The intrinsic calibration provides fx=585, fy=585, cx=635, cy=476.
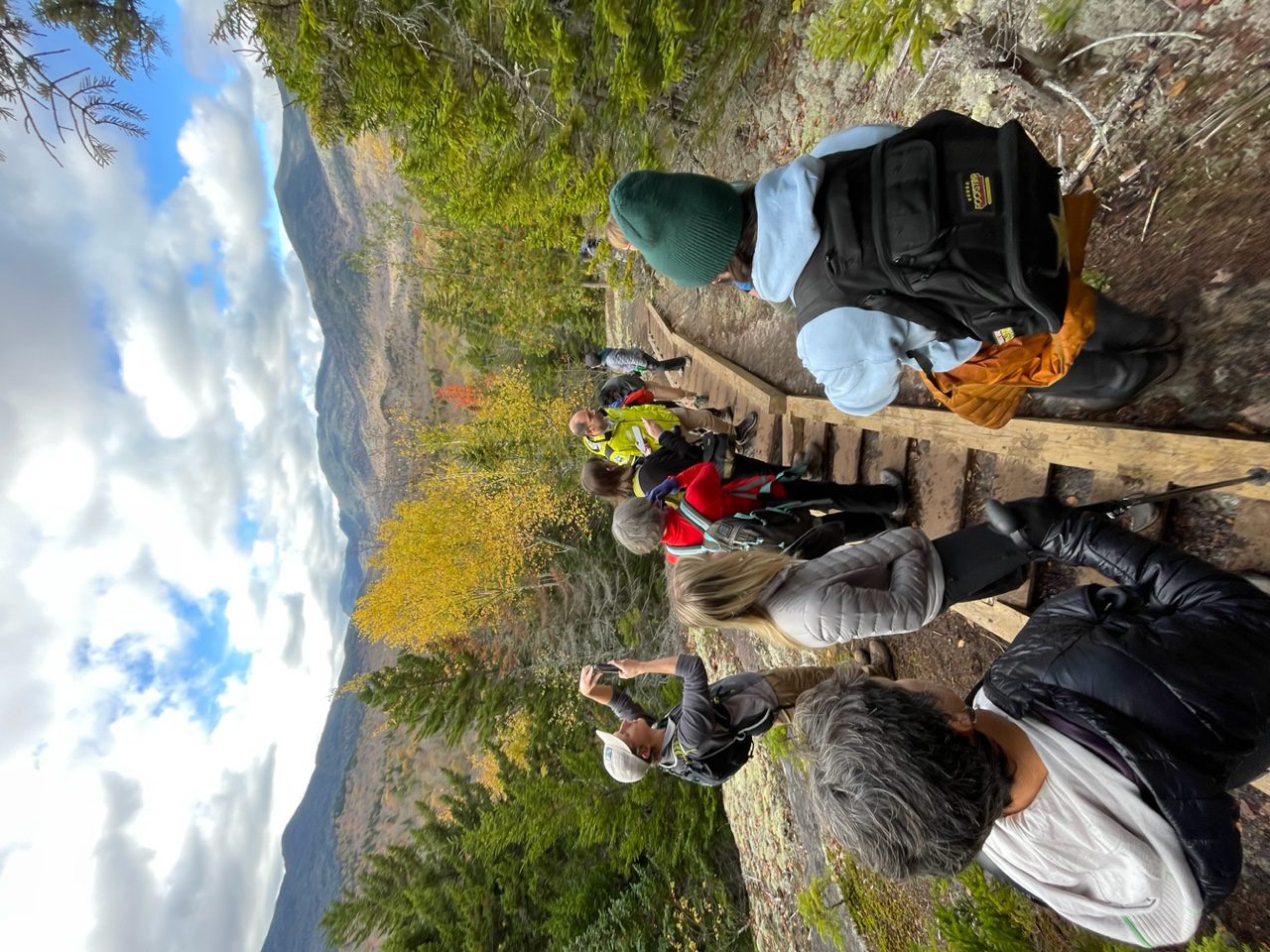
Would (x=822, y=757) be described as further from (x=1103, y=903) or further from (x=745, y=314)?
(x=745, y=314)

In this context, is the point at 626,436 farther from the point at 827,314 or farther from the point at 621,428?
the point at 827,314

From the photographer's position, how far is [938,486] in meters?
3.92

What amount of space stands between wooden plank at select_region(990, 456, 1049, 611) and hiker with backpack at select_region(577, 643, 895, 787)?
118cm

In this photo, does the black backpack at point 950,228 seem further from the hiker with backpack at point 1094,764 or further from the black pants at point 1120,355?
the black pants at point 1120,355

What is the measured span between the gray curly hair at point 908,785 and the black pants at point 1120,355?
1.79 meters

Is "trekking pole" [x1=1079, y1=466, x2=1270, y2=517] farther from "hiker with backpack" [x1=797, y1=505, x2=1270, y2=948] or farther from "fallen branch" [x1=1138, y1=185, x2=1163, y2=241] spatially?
"fallen branch" [x1=1138, y1=185, x2=1163, y2=241]

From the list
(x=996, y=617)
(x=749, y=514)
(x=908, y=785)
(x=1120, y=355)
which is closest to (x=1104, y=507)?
(x=1120, y=355)

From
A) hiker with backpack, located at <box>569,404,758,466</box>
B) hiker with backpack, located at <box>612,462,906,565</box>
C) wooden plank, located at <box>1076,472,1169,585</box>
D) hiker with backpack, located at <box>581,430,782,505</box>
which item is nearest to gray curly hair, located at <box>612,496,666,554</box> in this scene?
hiker with backpack, located at <box>612,462,906,565</box>

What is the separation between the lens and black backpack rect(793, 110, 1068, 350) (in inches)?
65.2

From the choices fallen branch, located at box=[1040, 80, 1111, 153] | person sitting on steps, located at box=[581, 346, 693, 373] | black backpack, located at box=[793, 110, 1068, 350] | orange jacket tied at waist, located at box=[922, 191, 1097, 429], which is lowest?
person sitting on steps, located at box=[581, 346, 693, 373]

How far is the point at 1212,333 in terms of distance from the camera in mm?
2607

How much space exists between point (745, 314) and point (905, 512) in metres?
3.69

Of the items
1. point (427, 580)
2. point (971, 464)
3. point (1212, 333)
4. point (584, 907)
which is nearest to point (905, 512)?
point (971, 464)

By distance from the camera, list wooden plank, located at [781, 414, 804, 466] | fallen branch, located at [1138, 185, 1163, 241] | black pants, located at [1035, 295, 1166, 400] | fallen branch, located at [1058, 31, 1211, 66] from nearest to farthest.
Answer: black pants, located at [1035, 295, 1166, 400] < fallen branch, located at [1058, 31, 1211, 66] < fallen branch, located at [1138, 185, 1163, 241] < wooden plank, located at [781, 414, 804, 466]
